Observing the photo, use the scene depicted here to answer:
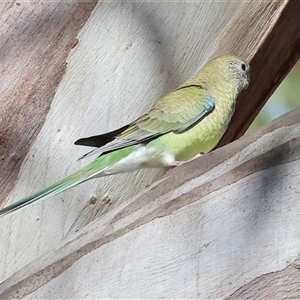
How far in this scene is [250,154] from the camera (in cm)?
101

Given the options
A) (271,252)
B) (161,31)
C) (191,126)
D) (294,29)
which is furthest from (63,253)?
(294,29)

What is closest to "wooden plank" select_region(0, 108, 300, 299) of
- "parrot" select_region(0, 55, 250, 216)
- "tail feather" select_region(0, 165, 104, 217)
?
"tail feather" select_region(0, 165, 104, 217)

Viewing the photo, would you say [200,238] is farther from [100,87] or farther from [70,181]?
[100,87]

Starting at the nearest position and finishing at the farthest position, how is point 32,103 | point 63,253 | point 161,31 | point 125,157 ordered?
point 63,253 < point 32,103 < point 161,31 < point 125,157

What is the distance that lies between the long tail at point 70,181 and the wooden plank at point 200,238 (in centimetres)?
30

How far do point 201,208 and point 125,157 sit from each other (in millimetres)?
796

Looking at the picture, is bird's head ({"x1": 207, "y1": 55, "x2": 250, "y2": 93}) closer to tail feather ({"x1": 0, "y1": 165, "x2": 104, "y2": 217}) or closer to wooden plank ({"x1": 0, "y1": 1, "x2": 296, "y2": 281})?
wooden plank ({"x1": 0, "y1": 1, "x2": 296, "y2": 281})

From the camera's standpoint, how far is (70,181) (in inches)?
57.7

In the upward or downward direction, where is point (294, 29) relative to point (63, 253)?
downward

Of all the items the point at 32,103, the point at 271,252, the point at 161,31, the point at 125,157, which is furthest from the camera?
the point at 125,157

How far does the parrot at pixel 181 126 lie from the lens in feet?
5.66

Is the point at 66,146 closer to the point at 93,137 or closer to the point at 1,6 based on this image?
the point at 93,137

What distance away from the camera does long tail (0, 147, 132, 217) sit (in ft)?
4.49

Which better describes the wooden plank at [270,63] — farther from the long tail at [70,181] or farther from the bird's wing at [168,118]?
the long tail at [70,181]
